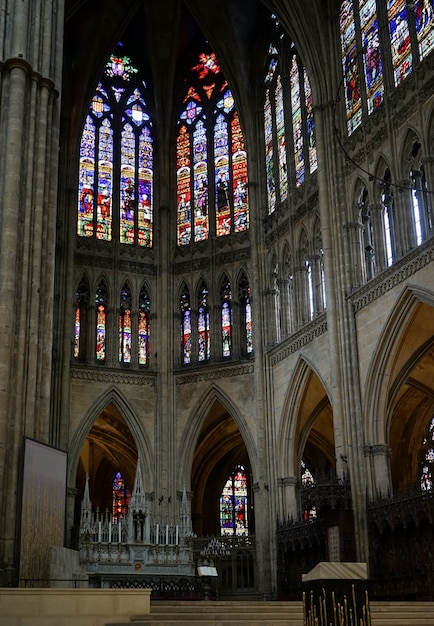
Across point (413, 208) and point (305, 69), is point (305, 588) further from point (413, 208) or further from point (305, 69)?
point (305, 69)

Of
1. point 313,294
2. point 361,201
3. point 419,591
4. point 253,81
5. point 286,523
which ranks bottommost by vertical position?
point 419,591

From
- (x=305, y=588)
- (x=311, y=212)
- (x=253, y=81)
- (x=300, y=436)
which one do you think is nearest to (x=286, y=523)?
(x=300, y=436)

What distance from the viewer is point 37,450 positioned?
17984 millimetres

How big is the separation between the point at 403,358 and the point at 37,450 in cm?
1146

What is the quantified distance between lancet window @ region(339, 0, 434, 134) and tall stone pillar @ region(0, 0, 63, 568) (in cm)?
961

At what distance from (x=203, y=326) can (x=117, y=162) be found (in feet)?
25.6

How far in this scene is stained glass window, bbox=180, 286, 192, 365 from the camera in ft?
108

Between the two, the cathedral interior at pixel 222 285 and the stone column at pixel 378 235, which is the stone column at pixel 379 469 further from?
the stone column at pixel 378 235

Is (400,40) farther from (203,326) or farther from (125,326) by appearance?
(125,326)

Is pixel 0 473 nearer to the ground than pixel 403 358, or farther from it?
nearer to the ground

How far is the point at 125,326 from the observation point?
109 feet

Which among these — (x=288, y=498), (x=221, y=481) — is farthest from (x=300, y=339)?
(x=221, y=481)

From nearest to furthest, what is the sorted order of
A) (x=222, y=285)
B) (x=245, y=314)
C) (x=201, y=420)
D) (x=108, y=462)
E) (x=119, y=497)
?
(x=201, y=420) < (x=245, y=314) < (x=222, y=285) < (x=119, y=497) < (x=108, y=462)

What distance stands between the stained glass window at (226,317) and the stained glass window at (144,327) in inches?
114
